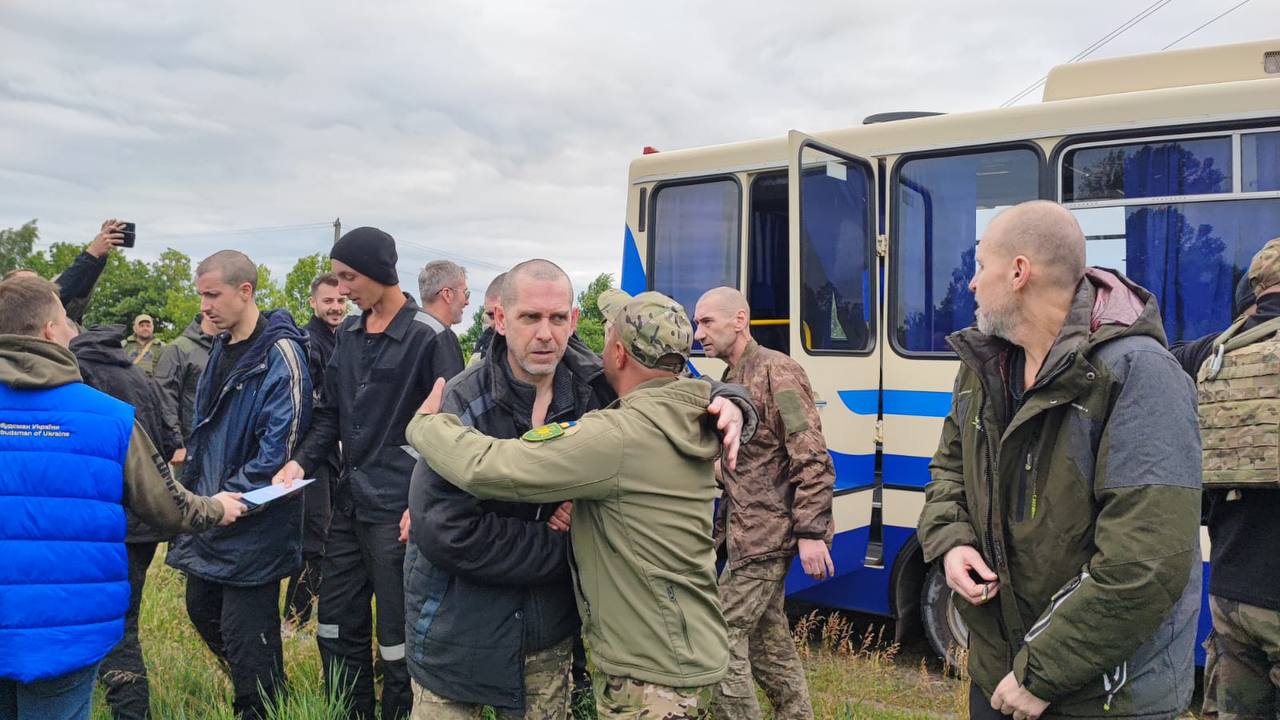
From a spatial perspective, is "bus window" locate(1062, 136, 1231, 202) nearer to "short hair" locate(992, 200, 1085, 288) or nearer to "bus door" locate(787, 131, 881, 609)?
"bus door" locate(787, 131, 881, 609)

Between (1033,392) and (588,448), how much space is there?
1.06 metres

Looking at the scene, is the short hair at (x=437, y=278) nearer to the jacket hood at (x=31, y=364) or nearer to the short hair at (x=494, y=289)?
the short hair at (x=494, y=289)

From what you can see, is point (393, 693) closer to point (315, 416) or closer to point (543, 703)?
point (315, 416)

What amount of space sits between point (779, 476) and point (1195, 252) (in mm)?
2432

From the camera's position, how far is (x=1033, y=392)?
209 cm

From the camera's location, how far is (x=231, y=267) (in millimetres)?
3830

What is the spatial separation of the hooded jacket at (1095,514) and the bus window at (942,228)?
2816 millimetres

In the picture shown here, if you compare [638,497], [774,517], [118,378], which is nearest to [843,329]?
[774,517]

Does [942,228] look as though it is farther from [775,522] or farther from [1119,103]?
[775,522]

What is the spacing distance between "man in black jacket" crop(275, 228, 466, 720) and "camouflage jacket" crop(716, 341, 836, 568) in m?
1.33

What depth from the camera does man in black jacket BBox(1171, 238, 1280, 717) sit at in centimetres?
300

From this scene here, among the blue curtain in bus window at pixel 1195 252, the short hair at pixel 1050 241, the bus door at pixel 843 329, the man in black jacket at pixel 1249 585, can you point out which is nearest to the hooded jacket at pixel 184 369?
the bus door at pixel 843 329

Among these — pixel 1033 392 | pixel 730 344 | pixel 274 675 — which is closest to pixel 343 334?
pixel 274 675

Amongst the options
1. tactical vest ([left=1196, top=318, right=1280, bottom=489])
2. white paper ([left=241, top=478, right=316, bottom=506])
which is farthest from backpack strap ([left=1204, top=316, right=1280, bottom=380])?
white paper ([left=241, top=478, right=316, bottom=506])
